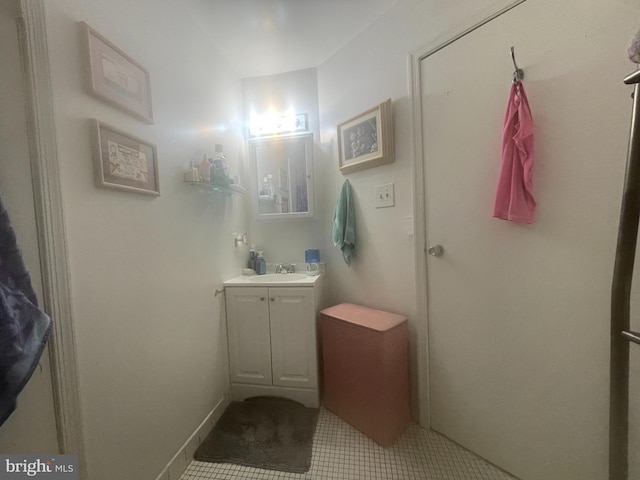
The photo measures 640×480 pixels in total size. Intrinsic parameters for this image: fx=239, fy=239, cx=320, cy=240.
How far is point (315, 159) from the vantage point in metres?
1.98

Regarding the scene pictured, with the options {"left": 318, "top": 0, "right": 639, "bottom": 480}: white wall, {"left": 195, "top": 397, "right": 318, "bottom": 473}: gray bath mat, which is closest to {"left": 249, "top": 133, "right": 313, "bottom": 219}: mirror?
{"left": 318, "top": 0, "right": 639, "bottom": 480}: white wall

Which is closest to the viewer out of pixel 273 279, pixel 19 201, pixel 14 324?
pixel 14 324

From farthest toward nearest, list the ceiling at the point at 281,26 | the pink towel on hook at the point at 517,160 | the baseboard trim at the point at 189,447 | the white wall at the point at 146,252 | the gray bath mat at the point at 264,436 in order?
1. the ceiling at the point at 281,26
2. the gray bath mat at the point at 264,436
3. the baseboard trim at the point at 189,447
4. the pink towel on hook at the point at 517,160
5. the white wall at the point at 146,252

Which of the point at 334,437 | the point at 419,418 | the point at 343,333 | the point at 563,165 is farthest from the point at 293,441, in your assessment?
the point at 563,165

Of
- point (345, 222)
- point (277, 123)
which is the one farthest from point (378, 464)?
point (277, 123)

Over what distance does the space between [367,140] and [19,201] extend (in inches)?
61.6

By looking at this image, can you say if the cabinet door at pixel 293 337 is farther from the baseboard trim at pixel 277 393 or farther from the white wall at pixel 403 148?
the white wall at pixel 403 148

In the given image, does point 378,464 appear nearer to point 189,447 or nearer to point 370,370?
point 370,370

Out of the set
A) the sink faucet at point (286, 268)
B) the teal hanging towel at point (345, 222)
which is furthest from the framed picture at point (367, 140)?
the sink faucet at point (286, 268)

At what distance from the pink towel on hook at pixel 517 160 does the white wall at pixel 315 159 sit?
4.01ft

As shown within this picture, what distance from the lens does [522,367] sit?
1.06m

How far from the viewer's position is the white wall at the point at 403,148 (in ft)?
2.75

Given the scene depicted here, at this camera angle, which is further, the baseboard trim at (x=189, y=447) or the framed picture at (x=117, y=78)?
the baseboard trim at (x=189, y=447)

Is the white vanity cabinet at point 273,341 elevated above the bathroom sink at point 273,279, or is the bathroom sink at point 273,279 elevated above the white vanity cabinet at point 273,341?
the bathroom sink at point 273,279
